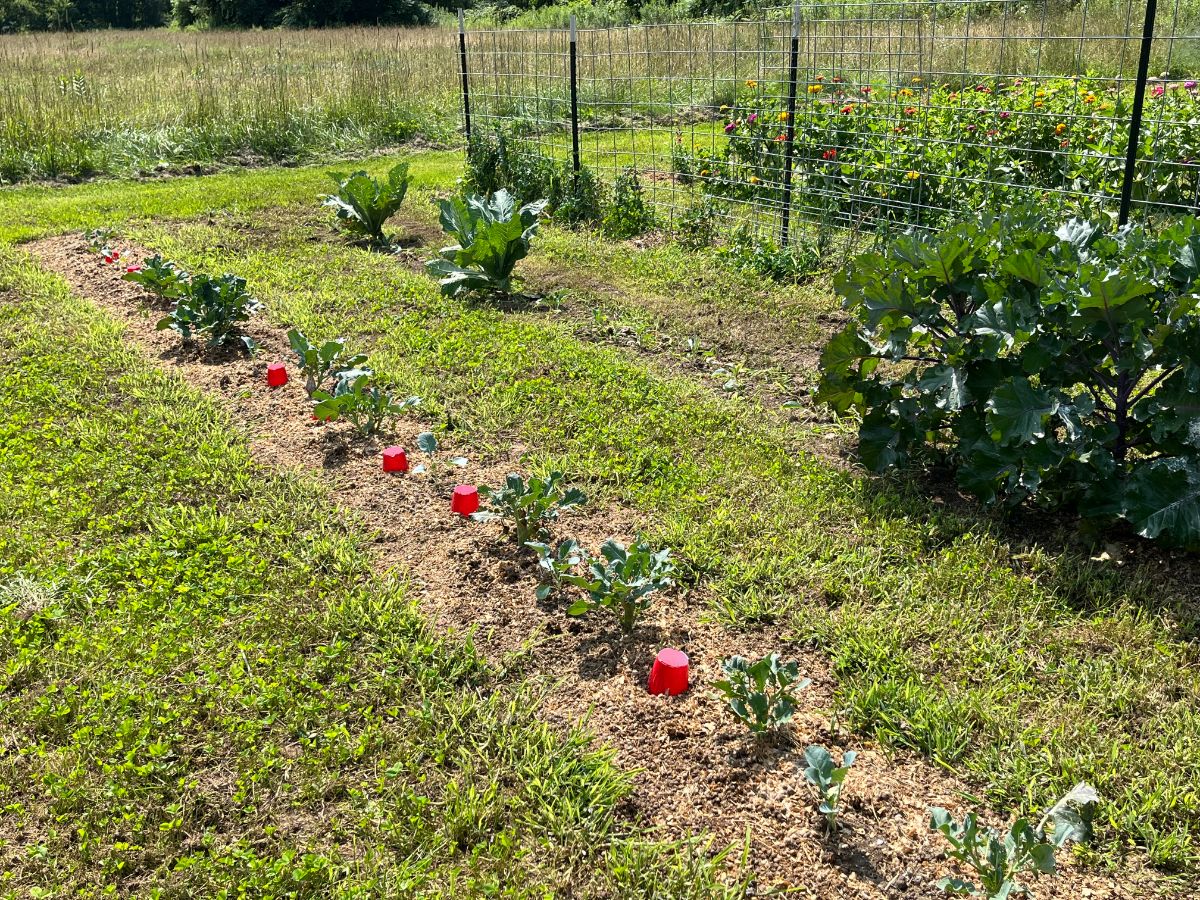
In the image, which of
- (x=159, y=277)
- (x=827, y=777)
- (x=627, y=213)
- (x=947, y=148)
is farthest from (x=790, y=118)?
(x=827, y=777)

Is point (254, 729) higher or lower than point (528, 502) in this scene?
lower

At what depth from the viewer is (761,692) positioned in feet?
8.61

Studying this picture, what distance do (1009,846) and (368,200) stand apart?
6911mm

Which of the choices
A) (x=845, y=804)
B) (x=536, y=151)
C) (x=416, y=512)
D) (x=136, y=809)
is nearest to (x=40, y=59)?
(x=536, y=151)

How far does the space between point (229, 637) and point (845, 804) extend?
1950 millimetres

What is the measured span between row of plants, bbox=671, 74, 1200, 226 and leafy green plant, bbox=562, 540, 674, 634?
4302mm

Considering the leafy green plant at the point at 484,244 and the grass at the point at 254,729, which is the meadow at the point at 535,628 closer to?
the grass at the point at 254,729

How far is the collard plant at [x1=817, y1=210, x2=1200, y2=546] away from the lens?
3.22 m

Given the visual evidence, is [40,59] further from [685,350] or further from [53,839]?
[53,839]

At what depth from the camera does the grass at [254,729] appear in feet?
7.55

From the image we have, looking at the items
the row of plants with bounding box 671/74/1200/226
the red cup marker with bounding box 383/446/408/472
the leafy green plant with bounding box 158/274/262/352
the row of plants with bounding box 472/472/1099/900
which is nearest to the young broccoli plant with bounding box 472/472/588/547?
the row of plants with bounding box 472/472/1099/900

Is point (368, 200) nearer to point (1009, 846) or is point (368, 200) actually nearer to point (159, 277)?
point (159, 277)

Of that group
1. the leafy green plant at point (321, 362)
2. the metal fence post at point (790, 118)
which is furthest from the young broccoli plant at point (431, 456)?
the metal fence post at point (790, 118)

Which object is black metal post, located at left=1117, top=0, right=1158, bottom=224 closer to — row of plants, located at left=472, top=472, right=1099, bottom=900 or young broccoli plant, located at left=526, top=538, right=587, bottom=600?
row of plants, located at left=472, top=472, right=1099, bottom=900
